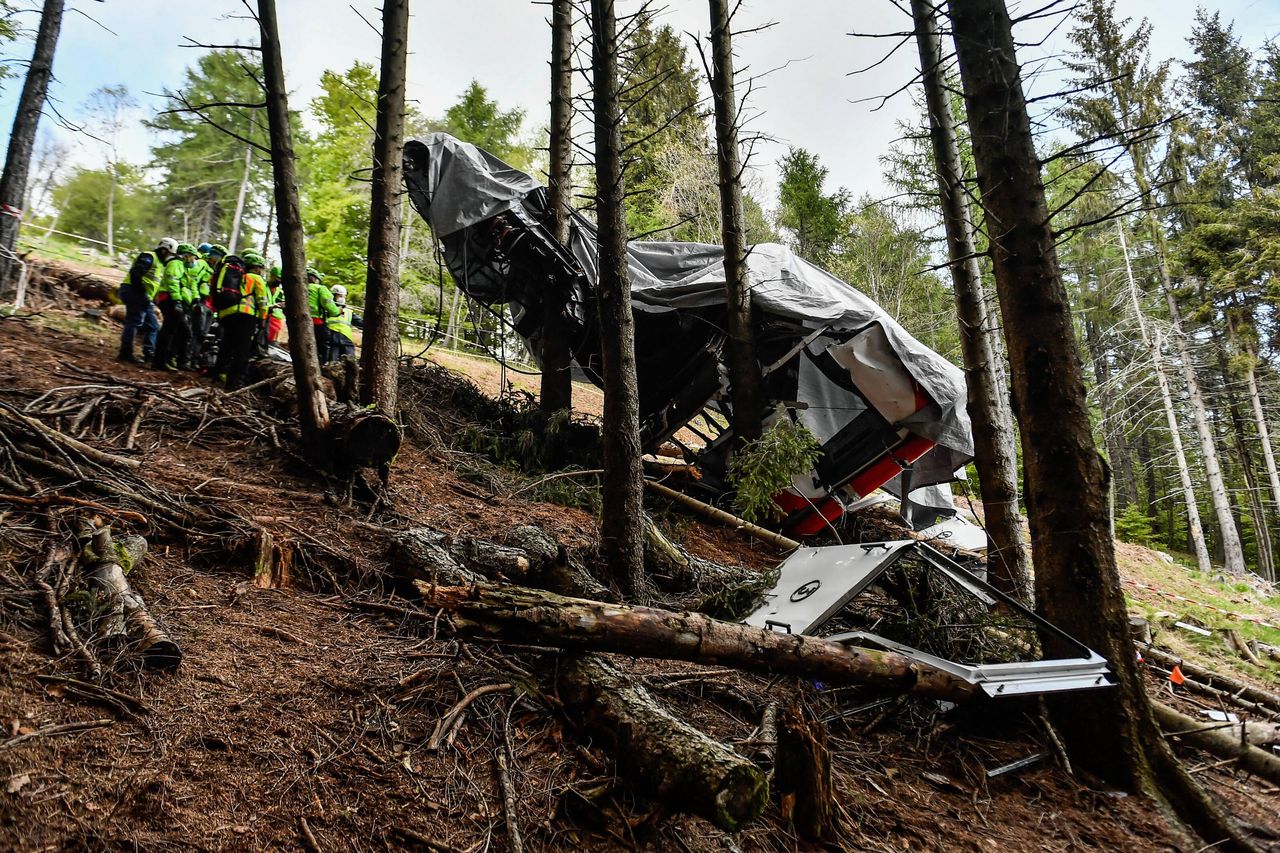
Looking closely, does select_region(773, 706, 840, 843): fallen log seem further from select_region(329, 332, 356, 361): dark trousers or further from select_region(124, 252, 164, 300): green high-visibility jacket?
select_region(124, 252, 164, 300): green high-visibility jacket

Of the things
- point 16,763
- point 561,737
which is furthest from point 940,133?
point 16,763

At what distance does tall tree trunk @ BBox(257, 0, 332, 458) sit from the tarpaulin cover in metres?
2.34

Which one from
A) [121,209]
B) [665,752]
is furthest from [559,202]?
[121,209]

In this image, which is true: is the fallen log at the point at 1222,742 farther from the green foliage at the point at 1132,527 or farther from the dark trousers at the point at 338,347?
the green foliage at the point at 1132,527

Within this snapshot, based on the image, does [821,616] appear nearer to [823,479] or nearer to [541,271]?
[823,479]

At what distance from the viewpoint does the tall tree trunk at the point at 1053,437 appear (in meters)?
3.66

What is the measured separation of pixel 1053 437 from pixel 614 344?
310 centimetres

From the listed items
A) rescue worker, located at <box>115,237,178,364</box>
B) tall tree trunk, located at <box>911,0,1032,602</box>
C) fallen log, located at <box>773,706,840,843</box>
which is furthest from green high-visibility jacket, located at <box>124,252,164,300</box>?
tall tree trunk, located at <box>911,0,1032,602</box>

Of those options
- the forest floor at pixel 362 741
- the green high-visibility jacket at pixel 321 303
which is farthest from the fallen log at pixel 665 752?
the green high-visibility jacket at pixel 321 303

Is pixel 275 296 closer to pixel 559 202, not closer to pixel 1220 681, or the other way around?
pixel 559 202

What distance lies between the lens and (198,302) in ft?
29.6

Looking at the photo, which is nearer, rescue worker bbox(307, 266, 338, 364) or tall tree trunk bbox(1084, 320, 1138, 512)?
rescue worker bbox(307, 266, 338, 364)

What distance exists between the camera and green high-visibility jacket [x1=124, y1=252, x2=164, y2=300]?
8664mm

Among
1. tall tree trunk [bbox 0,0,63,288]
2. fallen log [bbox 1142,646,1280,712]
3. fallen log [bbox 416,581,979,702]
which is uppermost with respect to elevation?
tall tree trunk [bbox 0,0,63,288]
